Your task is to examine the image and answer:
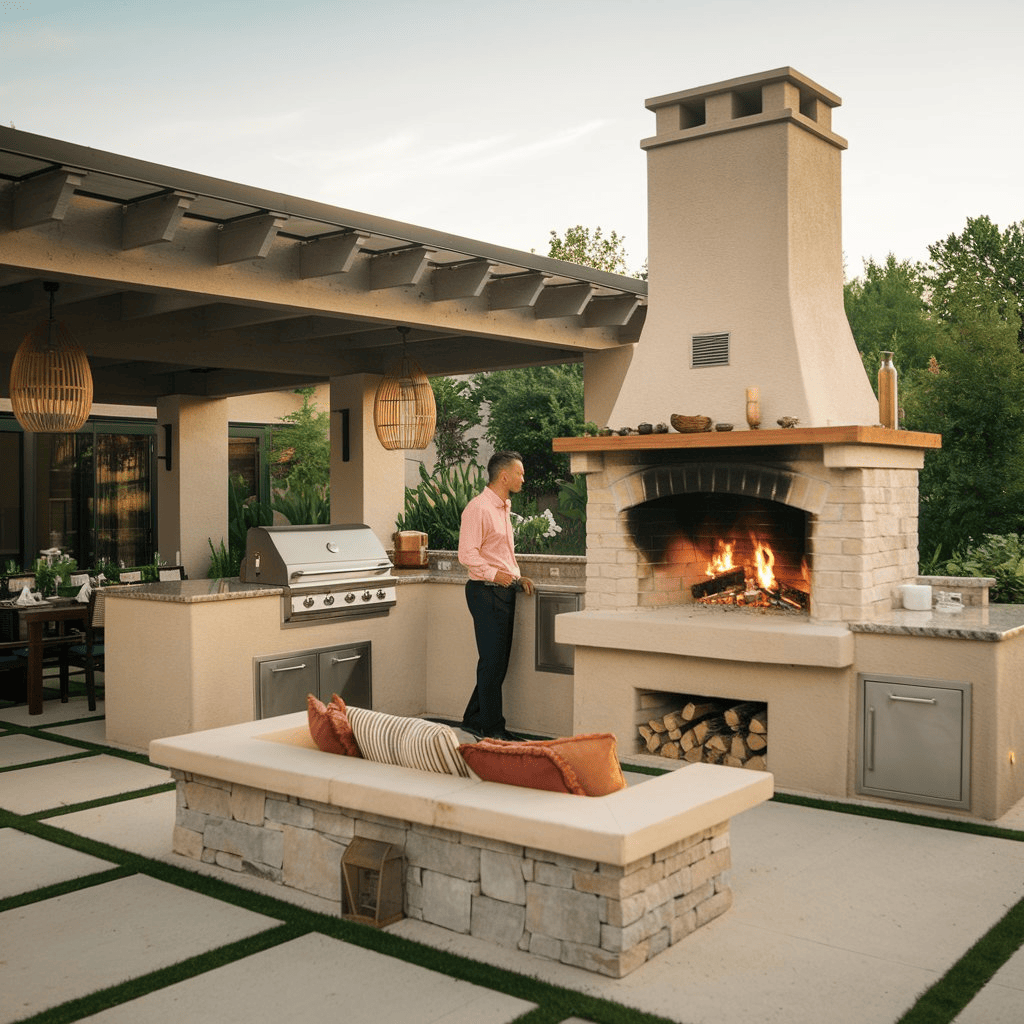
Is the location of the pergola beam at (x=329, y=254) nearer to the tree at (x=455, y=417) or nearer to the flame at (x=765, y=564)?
the flame at (x=765, y=564)

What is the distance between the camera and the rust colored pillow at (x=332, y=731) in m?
4.29

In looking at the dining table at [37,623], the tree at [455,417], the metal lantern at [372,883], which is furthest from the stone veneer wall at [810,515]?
the tree at [455,417]

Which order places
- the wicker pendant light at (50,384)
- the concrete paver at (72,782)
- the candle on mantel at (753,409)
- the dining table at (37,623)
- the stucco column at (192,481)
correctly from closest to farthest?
the concrete paver at (72,782) < the candle on mantel at (753,409) < the wicker pendant light at (50,384) < the dining table at (37,623) < the stucco column at (192,481)

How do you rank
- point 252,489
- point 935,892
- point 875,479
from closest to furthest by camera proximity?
point 935,892
point 875,479
point 252,489

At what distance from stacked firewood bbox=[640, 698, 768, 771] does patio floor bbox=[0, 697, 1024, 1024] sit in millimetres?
896

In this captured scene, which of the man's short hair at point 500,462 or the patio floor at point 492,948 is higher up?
the man's short hair at point 500,462

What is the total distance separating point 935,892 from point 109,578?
23.1 feet

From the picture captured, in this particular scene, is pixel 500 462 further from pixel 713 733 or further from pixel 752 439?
pixel 713 733

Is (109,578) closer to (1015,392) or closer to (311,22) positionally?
(311,22)

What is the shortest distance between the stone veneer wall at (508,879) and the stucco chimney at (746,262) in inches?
113

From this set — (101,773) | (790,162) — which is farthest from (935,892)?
(101,773)

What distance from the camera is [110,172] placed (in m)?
5.16

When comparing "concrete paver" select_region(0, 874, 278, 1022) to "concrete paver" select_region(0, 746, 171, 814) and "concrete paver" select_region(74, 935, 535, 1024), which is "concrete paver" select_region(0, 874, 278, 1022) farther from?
"concrete paver" select_region(0, 746, 171, 814)

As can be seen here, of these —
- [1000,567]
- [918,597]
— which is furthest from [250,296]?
[1000,567]
